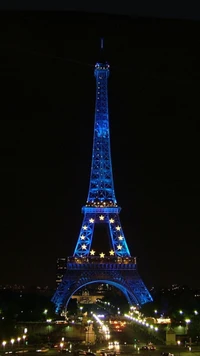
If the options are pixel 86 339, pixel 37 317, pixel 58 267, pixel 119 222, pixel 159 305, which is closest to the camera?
pixel 86 339

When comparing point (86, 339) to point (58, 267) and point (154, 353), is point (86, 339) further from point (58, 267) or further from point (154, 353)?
point (58, 267)

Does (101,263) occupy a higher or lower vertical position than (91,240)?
lower

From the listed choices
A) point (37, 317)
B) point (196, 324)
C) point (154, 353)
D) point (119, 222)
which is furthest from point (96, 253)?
point (154, 353)

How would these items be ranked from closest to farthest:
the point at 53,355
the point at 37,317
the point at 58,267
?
the point at 53,355 < the point at 37,317 < the point at 58,267

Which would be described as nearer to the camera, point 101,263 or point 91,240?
point 101,263

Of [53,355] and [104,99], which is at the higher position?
[104,99]

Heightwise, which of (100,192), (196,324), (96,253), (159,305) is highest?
(100,192)

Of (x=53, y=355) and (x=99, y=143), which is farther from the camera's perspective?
(x=99, y=143)
